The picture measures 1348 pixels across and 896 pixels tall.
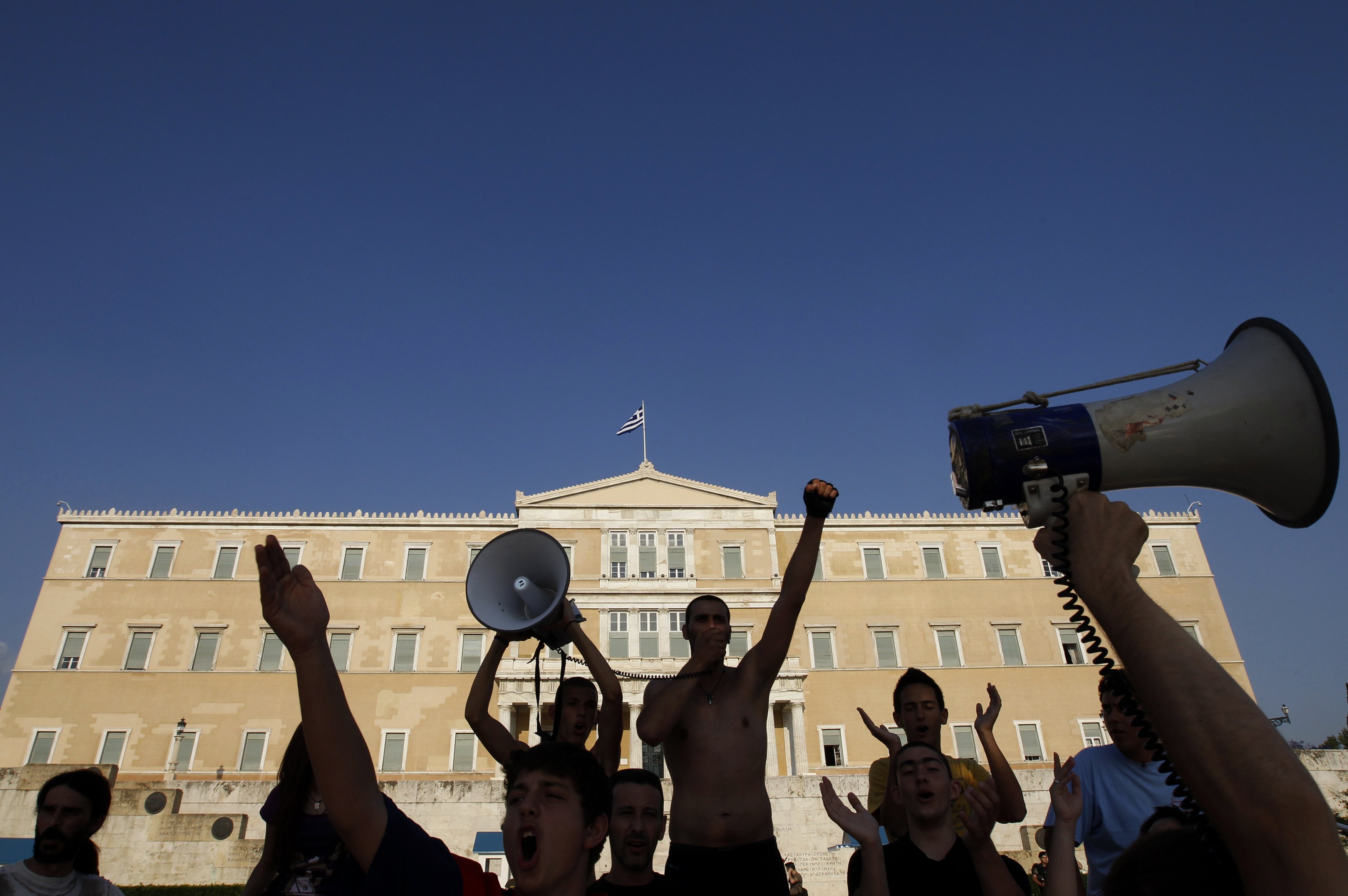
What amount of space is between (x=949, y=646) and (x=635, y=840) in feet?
105

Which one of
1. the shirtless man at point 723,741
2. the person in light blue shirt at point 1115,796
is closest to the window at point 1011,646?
the person in light blue shirt at point 1115,796

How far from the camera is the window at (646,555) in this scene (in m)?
33.4

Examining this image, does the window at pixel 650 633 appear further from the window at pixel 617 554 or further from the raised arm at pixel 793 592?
the raised arm at pixel 793 592

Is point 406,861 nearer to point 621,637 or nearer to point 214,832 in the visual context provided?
point 214,832

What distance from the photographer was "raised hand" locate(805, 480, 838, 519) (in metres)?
3.94

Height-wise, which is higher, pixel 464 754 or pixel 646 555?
pixel 646 555

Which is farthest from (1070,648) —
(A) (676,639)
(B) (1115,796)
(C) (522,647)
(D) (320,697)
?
(D) (320,697)

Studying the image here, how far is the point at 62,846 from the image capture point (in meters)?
4.09

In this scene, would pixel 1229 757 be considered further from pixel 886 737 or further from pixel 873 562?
pixel 873 562

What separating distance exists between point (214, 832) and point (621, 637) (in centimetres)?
1740

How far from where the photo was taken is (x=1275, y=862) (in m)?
1.31

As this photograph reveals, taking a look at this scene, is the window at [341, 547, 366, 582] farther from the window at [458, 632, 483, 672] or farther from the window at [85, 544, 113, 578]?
the window at [85, 544, 113, 578]

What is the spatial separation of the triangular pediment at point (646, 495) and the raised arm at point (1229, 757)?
33240 millimetres

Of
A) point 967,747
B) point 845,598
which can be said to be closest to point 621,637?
point 845,598
